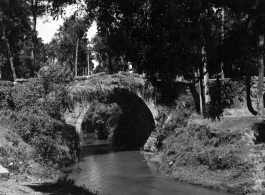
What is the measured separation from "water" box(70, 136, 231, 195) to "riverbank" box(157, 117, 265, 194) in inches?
28.8

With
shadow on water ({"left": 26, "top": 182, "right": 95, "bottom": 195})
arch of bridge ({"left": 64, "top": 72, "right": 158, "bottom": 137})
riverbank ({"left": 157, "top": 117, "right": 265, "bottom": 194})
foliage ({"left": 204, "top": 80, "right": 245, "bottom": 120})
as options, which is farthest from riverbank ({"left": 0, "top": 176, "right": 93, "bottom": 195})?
arch of bridge ({"left": 64, "top": 72, "right": 158, "bottom": 137})

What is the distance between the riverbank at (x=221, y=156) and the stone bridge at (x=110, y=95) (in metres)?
6.18

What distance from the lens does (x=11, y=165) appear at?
12766mm

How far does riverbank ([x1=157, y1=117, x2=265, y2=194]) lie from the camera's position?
1559 centimetres

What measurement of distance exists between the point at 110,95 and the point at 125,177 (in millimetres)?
9808

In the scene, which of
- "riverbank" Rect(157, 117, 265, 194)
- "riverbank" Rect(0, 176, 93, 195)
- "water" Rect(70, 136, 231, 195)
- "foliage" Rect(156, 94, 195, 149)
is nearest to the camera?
"riverbank" Rect(0, 176, 93, 195)

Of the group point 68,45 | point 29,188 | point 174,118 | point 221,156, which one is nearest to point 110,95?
point 174,118

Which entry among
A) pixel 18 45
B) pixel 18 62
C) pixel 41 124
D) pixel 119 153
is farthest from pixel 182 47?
pixel 18 62

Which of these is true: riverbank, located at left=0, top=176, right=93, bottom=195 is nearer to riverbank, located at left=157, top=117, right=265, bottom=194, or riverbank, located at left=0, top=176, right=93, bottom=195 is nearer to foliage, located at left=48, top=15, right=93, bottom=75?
riverbank, located at left=157, top=117, right=265, bottom=194

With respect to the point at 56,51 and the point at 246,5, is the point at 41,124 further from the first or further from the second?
the point at 56,51

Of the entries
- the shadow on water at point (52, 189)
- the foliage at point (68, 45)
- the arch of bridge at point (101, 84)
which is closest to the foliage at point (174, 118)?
the arch of bridge at point (101, 84)

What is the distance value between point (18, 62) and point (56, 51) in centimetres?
1227

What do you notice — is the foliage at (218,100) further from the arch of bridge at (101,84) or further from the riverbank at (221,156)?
the arch of bridge at (101,84)

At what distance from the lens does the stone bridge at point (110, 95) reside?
81.1 feet
